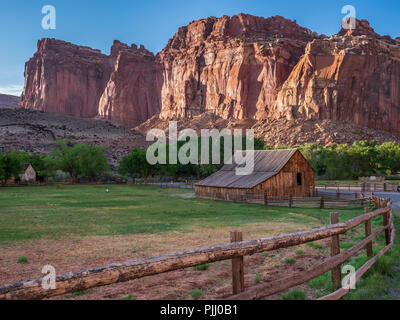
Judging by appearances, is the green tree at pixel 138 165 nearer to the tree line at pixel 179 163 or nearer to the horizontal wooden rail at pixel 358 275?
the tree line at pixel 179 163

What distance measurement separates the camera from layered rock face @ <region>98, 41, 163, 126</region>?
171m

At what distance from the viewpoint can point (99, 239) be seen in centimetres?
1273

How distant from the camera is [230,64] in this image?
133 metres

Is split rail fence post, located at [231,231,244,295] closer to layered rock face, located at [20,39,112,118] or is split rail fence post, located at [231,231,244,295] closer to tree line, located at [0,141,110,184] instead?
tree line, located at [0,141,110,184]

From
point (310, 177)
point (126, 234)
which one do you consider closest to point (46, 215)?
point (126, 234)

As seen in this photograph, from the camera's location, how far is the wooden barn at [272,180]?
29562mm

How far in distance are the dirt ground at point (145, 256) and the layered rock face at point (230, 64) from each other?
11351 cm

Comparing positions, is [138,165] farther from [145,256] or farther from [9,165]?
[145,256]

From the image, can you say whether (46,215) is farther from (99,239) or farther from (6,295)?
(6,295)

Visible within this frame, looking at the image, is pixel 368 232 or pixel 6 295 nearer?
pixel 6 295

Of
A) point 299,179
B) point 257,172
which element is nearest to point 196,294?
point 257,172

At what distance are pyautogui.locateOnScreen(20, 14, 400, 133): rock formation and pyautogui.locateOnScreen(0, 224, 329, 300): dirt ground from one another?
103 meters

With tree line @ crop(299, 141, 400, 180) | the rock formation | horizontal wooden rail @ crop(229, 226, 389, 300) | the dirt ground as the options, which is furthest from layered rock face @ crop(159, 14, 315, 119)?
horizontal wooden rail @ crop(229, 226, 389, 300)
